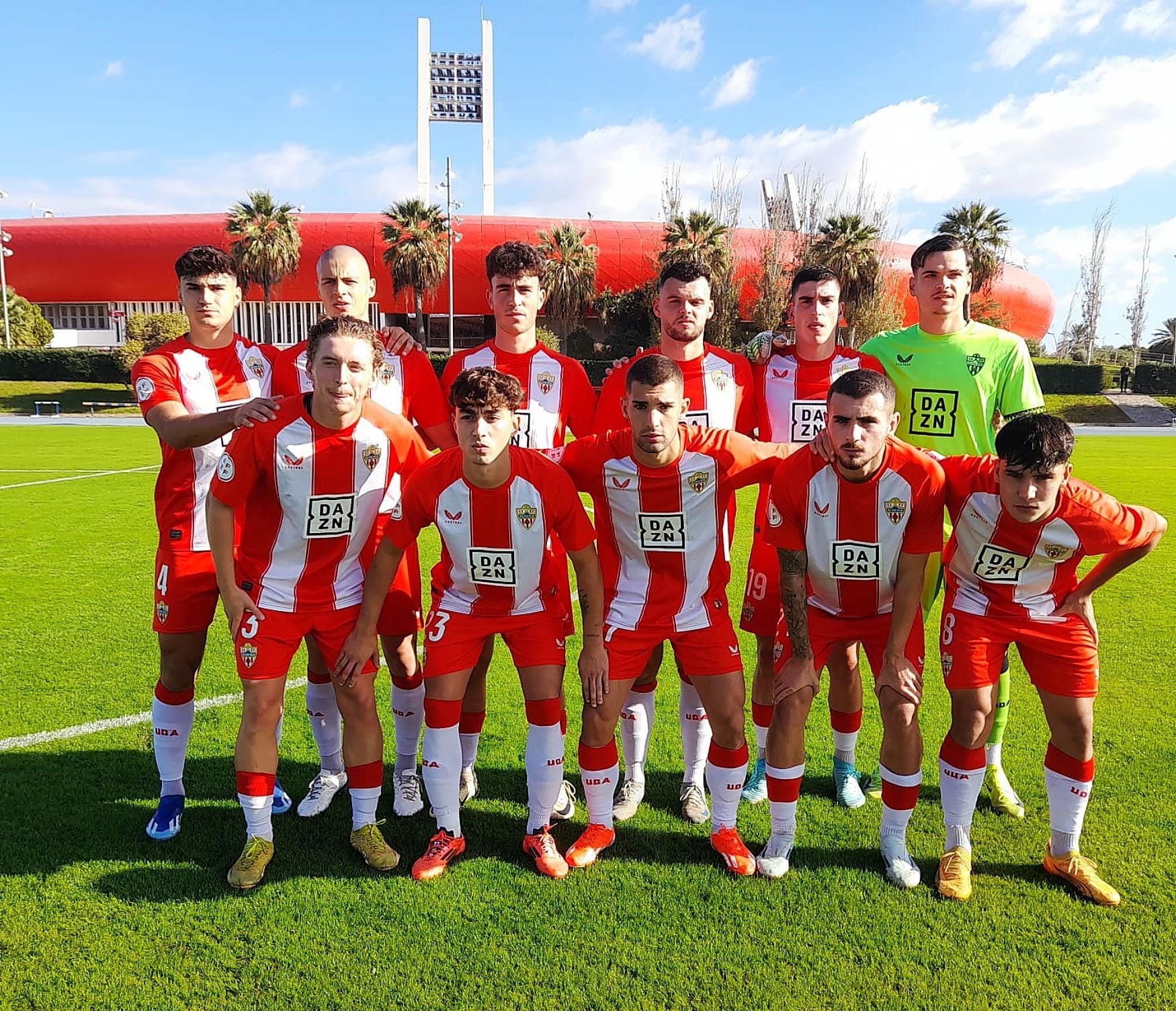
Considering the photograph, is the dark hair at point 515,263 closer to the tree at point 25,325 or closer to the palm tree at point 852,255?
the palm tree at point 852,255

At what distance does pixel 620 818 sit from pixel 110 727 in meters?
2.97

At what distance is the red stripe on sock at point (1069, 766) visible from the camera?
10.6ft

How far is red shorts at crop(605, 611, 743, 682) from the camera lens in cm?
342

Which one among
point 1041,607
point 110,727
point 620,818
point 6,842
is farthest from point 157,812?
point 1041,607

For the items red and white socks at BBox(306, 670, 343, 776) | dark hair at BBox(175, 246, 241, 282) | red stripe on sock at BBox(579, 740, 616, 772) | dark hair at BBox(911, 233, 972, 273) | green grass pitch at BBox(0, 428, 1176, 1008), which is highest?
dark hair at BBox(911, 233, 972, 273)

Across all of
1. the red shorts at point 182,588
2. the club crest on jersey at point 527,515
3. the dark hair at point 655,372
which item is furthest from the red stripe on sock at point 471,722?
the dark hair at point 655,372

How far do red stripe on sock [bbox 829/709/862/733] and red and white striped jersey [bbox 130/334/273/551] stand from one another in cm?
304

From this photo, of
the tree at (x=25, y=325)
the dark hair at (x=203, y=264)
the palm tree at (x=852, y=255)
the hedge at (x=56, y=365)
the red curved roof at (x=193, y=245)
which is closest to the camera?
the dark hair at (x=203, y=264)

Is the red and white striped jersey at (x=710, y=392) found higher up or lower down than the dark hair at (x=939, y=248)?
lower down

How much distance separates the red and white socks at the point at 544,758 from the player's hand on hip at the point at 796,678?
92 centimetres

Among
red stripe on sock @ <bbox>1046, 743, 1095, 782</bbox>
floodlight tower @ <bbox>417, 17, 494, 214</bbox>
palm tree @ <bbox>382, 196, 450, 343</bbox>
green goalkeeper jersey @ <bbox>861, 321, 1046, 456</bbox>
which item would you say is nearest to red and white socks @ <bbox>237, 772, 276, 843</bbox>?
red stripe on sock @ <bbox>1046, 743, 1095, 782</bbox>

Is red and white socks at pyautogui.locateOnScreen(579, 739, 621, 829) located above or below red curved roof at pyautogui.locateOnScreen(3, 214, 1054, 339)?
below

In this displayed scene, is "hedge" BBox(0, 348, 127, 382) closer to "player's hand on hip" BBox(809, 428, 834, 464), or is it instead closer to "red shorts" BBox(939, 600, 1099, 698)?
"player's hand on hip" BBox(809, 428, 834, 464)

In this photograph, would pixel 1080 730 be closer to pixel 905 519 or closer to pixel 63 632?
pixel 905 519
